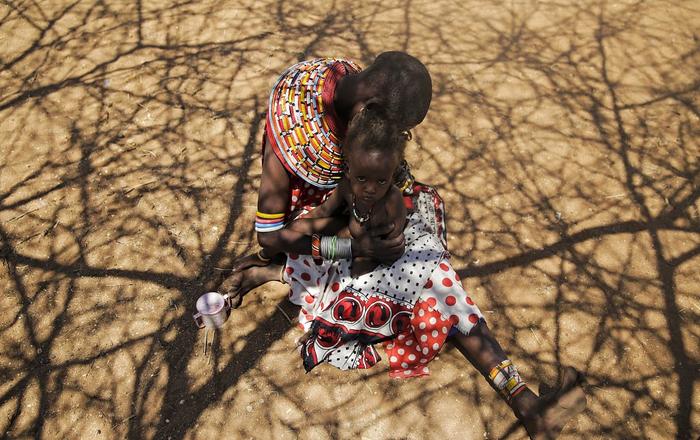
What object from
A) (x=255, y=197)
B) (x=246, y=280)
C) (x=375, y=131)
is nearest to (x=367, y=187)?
(x=375, y=131)

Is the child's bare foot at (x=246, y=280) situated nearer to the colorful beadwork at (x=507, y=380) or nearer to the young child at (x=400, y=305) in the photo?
the young child at (x=400, y=305)

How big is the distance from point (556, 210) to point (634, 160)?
0.78 m

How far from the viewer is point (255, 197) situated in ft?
10.7

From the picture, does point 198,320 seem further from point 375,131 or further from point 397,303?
point 375,131

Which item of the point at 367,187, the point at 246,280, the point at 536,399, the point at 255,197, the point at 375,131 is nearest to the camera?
the point at 375,131

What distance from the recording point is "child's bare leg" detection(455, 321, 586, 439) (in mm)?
2230

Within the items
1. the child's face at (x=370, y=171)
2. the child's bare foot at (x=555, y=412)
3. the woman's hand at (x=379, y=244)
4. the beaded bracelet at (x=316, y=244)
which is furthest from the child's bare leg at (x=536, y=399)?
the child's face at (x=370, y=171)

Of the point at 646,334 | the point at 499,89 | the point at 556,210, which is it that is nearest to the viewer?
the point at 646,334

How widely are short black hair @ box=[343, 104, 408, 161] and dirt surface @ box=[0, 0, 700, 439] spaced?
1244 millimetres

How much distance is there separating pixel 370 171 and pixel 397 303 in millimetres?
739

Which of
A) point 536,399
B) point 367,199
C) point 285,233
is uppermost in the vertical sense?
point 367,199

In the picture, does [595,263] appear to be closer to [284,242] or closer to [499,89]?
[499,89]

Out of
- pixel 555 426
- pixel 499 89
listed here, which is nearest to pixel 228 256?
pixel 555 426

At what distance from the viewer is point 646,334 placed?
106 inches
